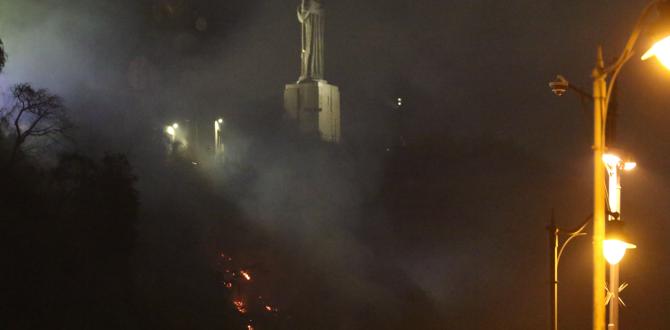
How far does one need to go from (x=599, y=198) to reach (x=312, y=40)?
55140mm

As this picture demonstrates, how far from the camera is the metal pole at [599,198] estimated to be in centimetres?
802

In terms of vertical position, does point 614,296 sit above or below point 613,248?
above

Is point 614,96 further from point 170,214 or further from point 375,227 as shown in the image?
point 375,227

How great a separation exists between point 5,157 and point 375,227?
132ft

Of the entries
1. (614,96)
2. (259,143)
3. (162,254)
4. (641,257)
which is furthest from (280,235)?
(614,96)

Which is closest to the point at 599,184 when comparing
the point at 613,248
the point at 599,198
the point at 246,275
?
the point at 599,198

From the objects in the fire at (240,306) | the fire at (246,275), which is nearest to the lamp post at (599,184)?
the fire at (240,306)

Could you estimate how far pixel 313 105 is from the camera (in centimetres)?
6119

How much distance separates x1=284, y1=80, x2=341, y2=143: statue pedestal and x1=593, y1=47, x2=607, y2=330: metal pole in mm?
53138

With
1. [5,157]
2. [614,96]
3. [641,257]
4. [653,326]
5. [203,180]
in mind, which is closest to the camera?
[614,96]

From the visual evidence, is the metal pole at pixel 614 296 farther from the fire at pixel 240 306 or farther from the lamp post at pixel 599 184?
the fire at pixel 240 306

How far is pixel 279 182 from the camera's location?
209 ft

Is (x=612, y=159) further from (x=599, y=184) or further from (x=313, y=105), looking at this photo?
(x=313, y=105)

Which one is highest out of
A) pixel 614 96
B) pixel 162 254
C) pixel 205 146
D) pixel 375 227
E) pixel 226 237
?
pixel 205 146
